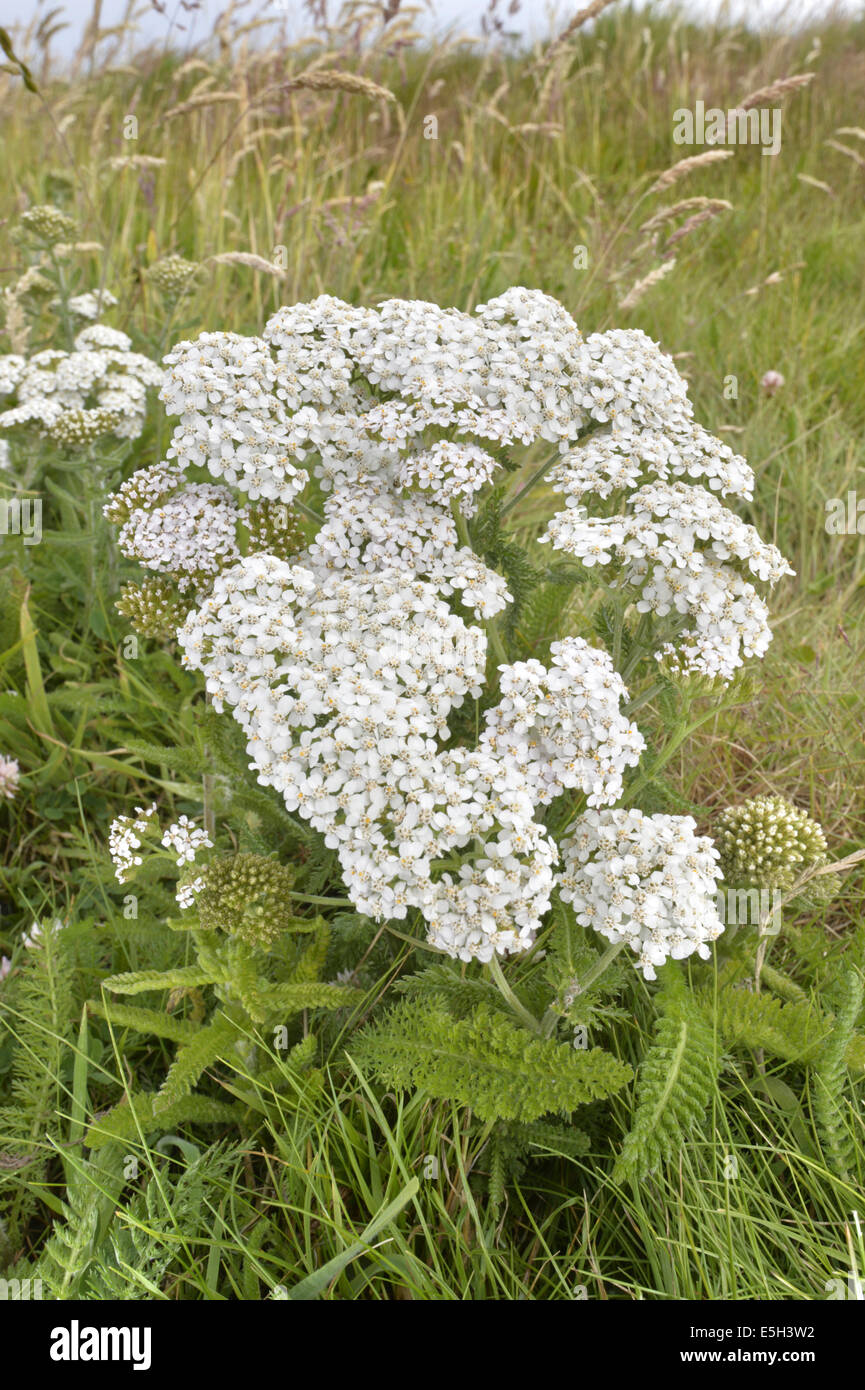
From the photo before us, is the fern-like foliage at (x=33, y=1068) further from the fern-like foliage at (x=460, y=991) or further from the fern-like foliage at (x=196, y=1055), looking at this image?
the fern-like foliage at (x=460, y=991)

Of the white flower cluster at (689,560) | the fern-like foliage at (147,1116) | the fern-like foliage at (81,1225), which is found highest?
the white flower cluster at (689,560)

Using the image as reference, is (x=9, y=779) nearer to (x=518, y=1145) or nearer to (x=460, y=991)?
(x=460, y=991)

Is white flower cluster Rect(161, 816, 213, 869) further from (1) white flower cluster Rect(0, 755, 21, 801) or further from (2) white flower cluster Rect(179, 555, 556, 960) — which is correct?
(1) white flower cluster Rect(0, 755, 21, 801)

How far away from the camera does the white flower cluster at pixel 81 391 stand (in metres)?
3.58

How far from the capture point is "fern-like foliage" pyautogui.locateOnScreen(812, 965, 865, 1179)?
7.86ft

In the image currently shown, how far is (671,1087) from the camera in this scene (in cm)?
221

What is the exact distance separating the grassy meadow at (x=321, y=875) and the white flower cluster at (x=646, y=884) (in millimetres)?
465

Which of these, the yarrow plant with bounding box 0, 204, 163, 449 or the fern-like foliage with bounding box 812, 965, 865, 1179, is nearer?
the fern-like foliage with bounding box 812, 965, 865, 1179

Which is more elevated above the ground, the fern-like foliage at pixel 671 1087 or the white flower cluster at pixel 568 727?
the white flower cluster at pixel 568 727

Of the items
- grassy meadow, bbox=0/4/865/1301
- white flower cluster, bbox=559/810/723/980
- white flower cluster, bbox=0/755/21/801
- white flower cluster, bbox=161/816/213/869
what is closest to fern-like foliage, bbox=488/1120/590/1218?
Result: grassy meadow, bbox=0/4/865/1301

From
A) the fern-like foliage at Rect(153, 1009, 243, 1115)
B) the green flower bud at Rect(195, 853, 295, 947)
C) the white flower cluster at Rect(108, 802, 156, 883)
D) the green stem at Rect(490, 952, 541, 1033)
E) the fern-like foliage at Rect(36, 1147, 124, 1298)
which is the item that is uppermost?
the white flower cluster at Rect(108, 802, 156, 883)

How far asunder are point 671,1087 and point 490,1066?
42 centimetres

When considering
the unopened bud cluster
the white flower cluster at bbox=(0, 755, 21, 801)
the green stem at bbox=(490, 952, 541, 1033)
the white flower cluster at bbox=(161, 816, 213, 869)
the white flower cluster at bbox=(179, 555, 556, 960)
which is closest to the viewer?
the white flower cluster at bbox=(179, 555, 556, 960)

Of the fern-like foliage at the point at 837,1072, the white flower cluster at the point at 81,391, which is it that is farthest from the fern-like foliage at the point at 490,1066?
the white flower cluster at the point at 81,391
